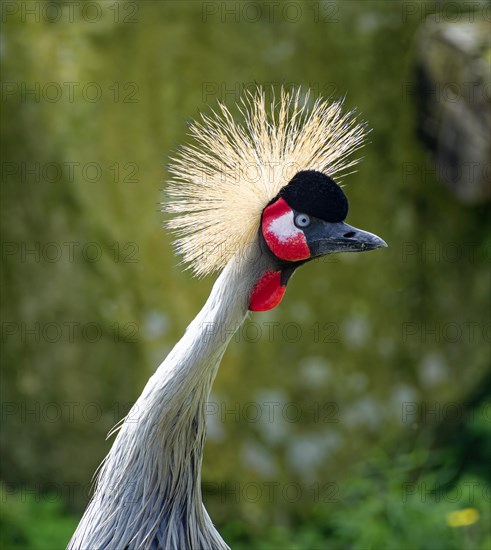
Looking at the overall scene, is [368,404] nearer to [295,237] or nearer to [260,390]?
[260,390]

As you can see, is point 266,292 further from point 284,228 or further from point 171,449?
point 171,449

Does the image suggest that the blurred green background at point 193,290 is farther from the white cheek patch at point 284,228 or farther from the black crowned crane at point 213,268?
the white cheek patch at point 284,228

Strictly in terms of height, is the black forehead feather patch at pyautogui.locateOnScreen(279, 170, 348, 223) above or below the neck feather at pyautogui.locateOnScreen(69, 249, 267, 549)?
above

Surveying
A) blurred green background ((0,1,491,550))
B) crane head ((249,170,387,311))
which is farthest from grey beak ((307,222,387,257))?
blurred green background ((0,1,491,550))

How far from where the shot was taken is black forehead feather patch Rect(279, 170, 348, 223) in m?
1.53

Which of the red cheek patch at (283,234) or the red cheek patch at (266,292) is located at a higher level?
the red cheek patch at (283,234)

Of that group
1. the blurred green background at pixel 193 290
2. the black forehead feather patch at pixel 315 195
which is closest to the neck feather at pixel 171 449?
the black forehead feather patch at pixel 315 195

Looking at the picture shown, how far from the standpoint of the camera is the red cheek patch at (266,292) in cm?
156

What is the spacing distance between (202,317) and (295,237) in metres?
0.20

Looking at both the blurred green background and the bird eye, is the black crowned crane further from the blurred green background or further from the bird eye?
the blurred green background

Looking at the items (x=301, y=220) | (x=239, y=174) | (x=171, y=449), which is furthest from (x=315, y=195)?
(x=171, y=449)

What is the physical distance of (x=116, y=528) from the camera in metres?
1.59

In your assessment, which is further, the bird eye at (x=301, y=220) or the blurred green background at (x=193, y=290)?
the blurred green background at (x=193, y=290)

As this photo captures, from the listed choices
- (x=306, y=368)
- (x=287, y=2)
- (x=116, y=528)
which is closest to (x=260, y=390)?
(x=306, y=368)
